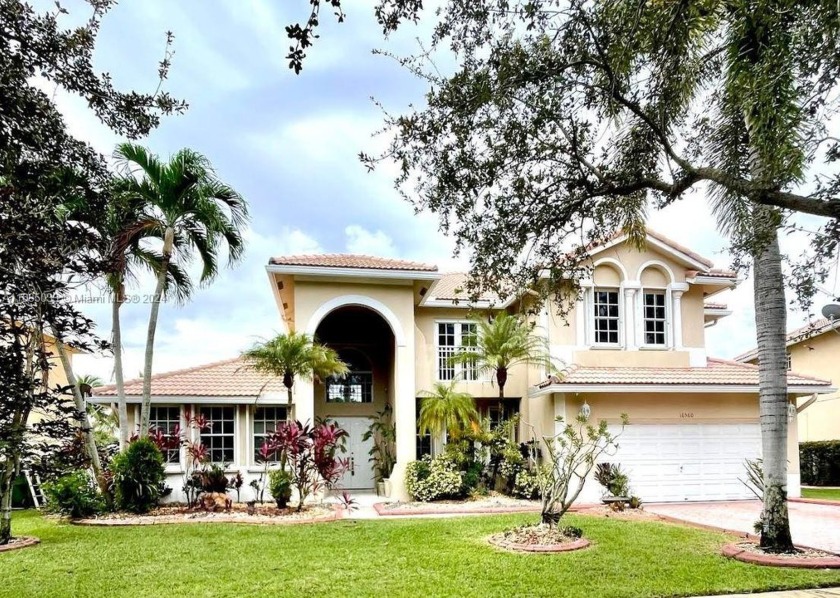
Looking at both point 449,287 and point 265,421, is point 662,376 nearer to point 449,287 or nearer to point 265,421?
point 449,287

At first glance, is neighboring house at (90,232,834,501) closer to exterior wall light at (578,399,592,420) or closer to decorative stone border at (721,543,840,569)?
exterior wall light at (578,399,592,420)

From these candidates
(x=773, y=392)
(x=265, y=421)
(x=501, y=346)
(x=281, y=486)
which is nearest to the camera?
(x=773, y=392)

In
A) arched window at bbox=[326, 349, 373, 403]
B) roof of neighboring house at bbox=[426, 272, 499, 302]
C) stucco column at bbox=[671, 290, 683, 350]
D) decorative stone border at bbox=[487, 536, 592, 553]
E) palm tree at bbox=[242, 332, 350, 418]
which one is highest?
roof of neighboring house at bbox=[426, 272, 499, 302]

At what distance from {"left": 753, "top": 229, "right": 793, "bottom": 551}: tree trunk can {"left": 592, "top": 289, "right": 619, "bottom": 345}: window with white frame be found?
943 centimetres

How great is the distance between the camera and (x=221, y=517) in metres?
15.9

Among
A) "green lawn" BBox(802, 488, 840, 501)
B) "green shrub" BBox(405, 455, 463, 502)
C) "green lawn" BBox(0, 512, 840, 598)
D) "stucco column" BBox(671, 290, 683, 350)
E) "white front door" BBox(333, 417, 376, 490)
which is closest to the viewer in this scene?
"green lawn" BBox(0, 512, 840, 598)

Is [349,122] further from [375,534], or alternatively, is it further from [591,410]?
[591,410]

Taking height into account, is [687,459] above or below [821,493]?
above

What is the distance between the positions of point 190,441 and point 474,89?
47.8 feet

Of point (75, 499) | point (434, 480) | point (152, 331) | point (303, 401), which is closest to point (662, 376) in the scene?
point (434, 480)

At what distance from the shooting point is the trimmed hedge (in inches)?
1016

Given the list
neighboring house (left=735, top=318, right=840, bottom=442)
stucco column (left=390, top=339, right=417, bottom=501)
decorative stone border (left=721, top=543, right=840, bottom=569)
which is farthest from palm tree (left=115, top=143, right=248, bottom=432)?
neighboring house (left=735, top=318, right=840, bottom=442)

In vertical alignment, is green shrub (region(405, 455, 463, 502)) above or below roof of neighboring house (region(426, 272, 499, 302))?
below

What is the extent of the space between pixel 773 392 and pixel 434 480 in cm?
994
